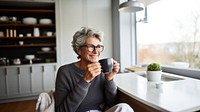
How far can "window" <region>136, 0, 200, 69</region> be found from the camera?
2.38 m

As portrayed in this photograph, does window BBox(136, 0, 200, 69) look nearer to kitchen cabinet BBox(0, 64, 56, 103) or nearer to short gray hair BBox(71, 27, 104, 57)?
short gray hair BBox(71, 27, 104, 57)

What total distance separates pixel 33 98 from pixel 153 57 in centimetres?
270

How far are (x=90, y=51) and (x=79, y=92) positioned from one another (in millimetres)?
307

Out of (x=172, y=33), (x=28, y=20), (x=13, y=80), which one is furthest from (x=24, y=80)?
(x=172, y=33)

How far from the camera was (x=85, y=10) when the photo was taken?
3.93 meters

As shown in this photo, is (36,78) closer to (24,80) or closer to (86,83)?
(24,80)

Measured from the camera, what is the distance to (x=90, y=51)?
4.07 ft

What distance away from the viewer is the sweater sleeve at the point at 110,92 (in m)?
1.36

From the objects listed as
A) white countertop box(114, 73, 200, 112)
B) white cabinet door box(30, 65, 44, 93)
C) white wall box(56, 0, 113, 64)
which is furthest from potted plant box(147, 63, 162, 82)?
white cabinet door box(30, 65, 44, 93)

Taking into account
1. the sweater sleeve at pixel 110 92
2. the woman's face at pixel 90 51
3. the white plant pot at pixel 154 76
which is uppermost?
the woman's face at pixel 90 51

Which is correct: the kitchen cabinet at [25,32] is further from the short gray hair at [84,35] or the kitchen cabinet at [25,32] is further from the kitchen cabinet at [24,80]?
the short gray hair at [84,35]

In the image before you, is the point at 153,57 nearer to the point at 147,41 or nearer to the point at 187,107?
the point at 147,41

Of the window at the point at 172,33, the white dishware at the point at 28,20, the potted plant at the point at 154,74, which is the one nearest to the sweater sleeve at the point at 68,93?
the potted plant at the point at 154,74

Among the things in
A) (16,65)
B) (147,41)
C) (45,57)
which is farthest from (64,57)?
(147,41)
